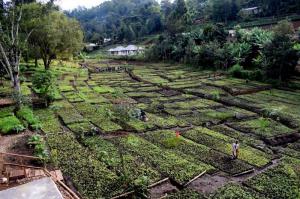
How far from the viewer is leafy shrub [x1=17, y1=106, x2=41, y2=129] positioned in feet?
85.5

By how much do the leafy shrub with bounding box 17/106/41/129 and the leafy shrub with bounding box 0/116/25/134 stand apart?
0.73m

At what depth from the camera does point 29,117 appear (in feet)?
90.7

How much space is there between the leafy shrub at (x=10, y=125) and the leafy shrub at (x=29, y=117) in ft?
2.41

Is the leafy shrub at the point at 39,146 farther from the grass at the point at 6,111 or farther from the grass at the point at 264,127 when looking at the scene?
the grass at the point at 264,127

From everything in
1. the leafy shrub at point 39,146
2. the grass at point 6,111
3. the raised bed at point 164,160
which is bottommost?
the raised bed at point 164,160

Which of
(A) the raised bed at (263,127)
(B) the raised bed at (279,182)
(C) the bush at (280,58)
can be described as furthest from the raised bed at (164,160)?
(C) the bush at (280,58)

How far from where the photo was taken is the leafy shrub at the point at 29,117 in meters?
26.1

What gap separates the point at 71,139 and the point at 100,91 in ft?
58.4

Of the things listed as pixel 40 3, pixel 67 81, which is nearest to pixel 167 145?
pixel 40 3

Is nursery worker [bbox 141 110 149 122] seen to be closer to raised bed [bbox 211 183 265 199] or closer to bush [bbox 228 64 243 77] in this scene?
raised bed [bbox 211 183 265 199]

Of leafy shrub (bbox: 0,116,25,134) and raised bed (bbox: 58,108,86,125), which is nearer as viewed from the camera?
leafy shrub (bbox: 0,116,25,134)

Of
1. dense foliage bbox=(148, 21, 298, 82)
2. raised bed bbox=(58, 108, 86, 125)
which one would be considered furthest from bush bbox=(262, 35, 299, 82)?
raised bed bbox=(58, 108, 86, 125)

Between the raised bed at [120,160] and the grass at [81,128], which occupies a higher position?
the grass at [81,128]

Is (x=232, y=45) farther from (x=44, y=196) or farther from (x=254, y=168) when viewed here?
(x=44, y=196)
